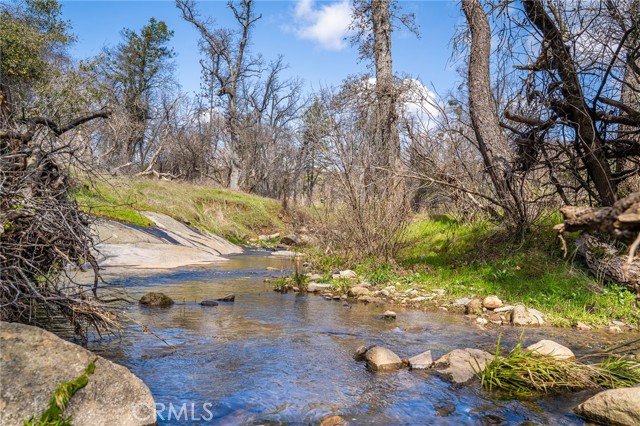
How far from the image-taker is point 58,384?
120 inches

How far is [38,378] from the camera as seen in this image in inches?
119

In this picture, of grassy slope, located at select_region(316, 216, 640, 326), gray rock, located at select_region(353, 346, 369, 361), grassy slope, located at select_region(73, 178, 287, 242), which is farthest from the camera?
grassy slope, located at select_region(73, 178, 287, 242)

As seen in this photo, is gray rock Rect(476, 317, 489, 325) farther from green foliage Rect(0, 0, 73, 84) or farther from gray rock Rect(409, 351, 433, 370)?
green foliage Rect(0, 0, 73, 84)

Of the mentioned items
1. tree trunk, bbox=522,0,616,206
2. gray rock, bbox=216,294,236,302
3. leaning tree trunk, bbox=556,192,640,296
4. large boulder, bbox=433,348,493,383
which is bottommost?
gray rock, bbox=216,294,236,302

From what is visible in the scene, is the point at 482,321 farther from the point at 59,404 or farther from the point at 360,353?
the point at 59,404

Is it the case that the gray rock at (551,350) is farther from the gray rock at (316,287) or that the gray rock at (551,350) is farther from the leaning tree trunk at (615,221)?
the gray rock at (316,287)

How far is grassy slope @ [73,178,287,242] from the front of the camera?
18.7 metres

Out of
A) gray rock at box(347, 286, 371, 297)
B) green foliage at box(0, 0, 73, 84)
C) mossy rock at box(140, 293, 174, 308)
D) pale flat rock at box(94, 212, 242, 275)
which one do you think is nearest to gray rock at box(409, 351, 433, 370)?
gray rock at box(347, 286, 371, 297)

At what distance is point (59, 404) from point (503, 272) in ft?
24.7

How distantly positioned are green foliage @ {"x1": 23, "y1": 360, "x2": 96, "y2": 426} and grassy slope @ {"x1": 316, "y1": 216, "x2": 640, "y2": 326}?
606 centimetres

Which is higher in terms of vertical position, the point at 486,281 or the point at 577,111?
the point at 577,111

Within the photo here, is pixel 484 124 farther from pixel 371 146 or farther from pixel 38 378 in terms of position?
pixel 38 378

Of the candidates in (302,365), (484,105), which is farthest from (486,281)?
(302,365)

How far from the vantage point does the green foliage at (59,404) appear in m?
2.80
